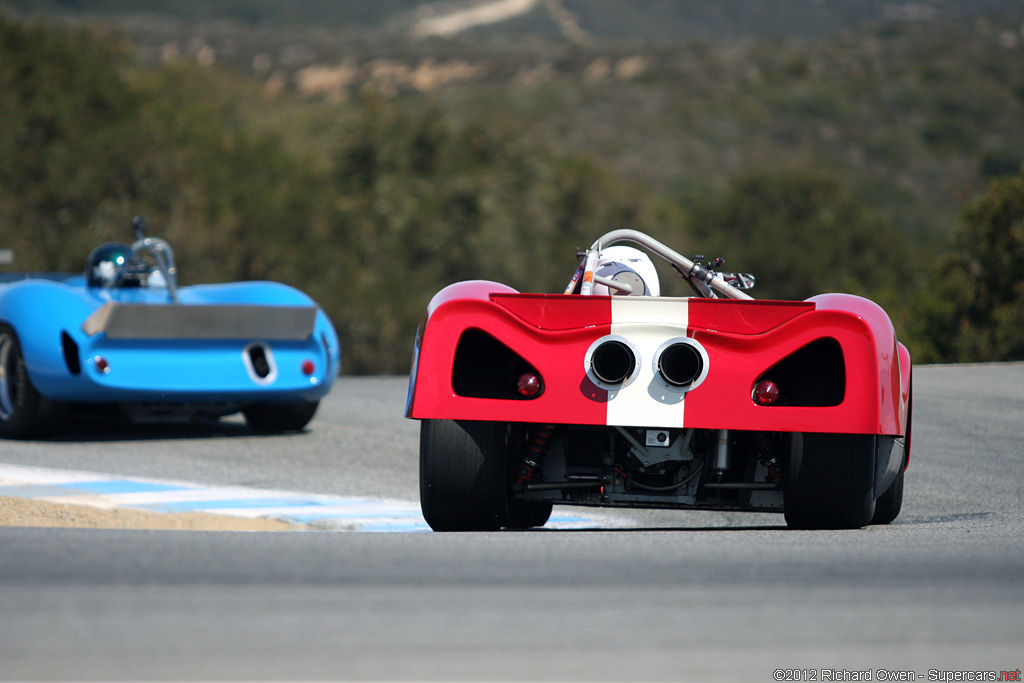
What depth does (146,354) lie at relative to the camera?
378 inches

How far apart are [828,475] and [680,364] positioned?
2.23ft

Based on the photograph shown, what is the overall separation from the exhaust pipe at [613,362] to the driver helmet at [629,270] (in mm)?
800

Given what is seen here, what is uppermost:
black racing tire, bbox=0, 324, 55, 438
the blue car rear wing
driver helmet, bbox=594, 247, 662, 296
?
driver helmet, bbox=594, 247, 662, 296

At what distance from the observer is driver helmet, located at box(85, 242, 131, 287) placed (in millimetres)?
10508

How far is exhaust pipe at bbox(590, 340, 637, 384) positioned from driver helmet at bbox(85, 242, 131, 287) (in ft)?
20.7

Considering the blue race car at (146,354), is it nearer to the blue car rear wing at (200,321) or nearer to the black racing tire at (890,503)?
the blue car rear wing at (200,321)

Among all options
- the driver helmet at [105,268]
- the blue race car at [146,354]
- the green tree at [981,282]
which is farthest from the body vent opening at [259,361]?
the green tree at [981,282]

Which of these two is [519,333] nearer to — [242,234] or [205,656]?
[205,656]

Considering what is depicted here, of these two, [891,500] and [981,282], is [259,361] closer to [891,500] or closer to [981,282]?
[891,500]

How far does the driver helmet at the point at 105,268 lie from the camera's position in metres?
10.5

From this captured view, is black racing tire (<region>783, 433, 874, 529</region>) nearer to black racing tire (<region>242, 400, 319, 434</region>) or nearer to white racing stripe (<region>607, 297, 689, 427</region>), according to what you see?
white racing stripe (<region>607, 297, 689, 427</region>)

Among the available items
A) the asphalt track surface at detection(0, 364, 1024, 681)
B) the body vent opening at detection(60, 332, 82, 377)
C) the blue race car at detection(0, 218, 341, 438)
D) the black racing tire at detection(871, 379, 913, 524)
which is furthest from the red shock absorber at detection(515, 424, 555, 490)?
the body vent opening at detection(60, 332, 82, 377)

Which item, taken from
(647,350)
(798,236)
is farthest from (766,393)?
(798,236)

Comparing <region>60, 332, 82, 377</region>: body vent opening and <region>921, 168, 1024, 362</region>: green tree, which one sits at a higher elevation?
<region>60, 332, 82, 377</region>: body vent opening
